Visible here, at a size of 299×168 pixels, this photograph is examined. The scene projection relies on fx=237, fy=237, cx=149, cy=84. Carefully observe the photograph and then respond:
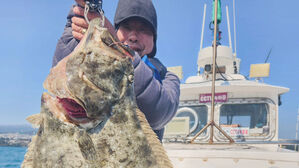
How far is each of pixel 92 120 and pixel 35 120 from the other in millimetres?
462

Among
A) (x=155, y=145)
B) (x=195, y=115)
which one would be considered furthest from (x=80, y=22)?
(x=195, y=115)

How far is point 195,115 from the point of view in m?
10.5

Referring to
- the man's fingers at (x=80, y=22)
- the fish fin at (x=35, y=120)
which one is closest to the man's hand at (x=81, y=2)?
the man's fingers at (x=80, y=22)

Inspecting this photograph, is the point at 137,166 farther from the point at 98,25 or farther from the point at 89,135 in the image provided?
the point at 98,25

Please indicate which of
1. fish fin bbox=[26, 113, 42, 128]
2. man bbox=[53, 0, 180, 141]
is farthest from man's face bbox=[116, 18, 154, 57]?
fish fin bbox=[26, 113, 42, 128]

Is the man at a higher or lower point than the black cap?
lower

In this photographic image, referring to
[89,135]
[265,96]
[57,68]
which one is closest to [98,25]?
[57,68]

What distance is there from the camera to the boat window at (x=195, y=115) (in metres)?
10.2

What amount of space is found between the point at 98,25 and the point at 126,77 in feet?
1.36

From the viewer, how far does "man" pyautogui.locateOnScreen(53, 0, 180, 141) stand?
6.73 ft

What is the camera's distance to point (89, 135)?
5.19ft

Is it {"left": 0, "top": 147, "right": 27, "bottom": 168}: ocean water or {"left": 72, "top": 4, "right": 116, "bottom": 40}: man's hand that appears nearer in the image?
{"left": 72, "top": 4, "right": 116, "bottom": 40}: man's hand

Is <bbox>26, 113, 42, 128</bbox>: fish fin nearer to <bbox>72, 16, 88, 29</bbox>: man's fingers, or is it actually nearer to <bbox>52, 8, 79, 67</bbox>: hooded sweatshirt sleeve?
<bbox>52, 8, 79, 67</bbox>: hooded sweatshirt sleeve

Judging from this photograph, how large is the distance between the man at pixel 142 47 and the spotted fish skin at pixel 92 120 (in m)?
0.37
